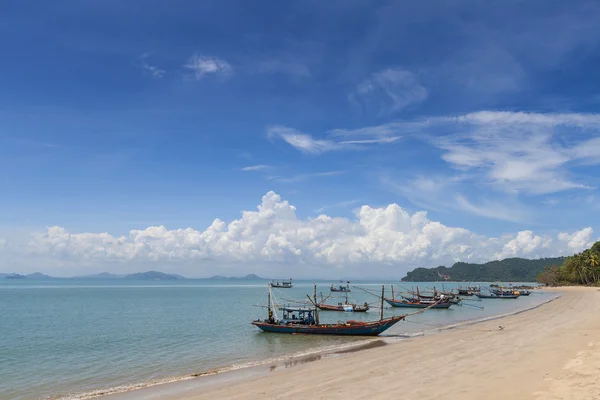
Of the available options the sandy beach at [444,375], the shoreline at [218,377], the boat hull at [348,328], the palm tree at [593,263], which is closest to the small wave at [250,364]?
the shoreline at [218,377]

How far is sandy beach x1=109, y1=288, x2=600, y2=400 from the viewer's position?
15.3m

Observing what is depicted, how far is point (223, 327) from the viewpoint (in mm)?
47750

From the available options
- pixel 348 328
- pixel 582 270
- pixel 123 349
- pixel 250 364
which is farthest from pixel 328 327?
pixel 582 270

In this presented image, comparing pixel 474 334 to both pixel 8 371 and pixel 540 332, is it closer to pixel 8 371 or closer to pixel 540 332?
pixel 540 332

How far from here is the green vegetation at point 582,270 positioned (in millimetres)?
121650

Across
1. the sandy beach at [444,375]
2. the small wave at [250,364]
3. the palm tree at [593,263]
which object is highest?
the palm tree at [593,263]

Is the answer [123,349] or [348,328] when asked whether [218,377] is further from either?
[348,328]

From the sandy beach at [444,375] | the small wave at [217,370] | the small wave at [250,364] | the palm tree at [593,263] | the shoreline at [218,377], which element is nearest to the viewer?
the sandy beach at [444,375]

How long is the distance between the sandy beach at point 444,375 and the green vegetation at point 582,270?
11275 centimetres

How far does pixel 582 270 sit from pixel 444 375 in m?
133

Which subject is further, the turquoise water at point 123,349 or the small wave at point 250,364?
the turquoise water at point 123,349

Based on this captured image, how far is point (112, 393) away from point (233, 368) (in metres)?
7.31

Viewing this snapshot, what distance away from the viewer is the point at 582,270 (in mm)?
→ 125875

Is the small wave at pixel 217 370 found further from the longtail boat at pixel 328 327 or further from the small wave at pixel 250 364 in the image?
the longtail boat at pixel 328 327
